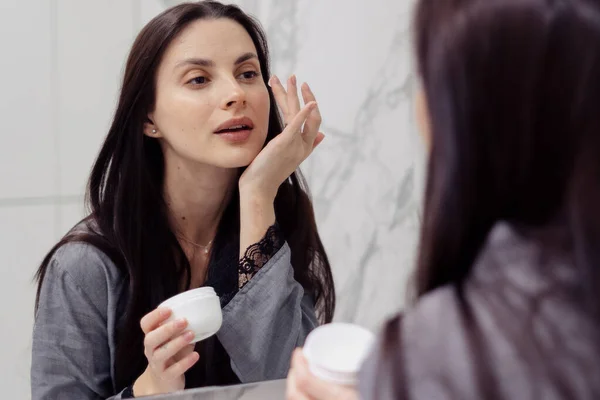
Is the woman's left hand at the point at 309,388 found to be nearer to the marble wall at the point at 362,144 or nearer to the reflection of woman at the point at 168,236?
the reflection of woman at the point at 168,236

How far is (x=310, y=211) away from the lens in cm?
88

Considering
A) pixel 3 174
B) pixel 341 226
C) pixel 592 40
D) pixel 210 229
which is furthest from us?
pixel 341 226

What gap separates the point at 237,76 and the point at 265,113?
0.06m

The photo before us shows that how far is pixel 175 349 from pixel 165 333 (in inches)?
1.0

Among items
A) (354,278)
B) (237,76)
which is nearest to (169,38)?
(237,76)

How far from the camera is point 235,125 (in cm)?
77

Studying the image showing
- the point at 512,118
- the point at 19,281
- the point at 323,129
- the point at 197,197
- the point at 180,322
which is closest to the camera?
the point at 512,118

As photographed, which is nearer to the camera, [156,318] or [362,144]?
[156,318]

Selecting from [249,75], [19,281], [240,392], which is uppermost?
[249,75]

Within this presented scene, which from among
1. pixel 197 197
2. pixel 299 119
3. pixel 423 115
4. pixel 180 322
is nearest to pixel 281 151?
pixel 299 119

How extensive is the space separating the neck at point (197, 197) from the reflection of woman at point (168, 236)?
0.07 feet

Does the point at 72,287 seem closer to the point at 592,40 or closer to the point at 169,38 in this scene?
the point at 169,38

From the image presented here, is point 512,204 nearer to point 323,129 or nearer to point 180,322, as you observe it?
point 180,322

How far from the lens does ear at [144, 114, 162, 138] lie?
80 centimetres
